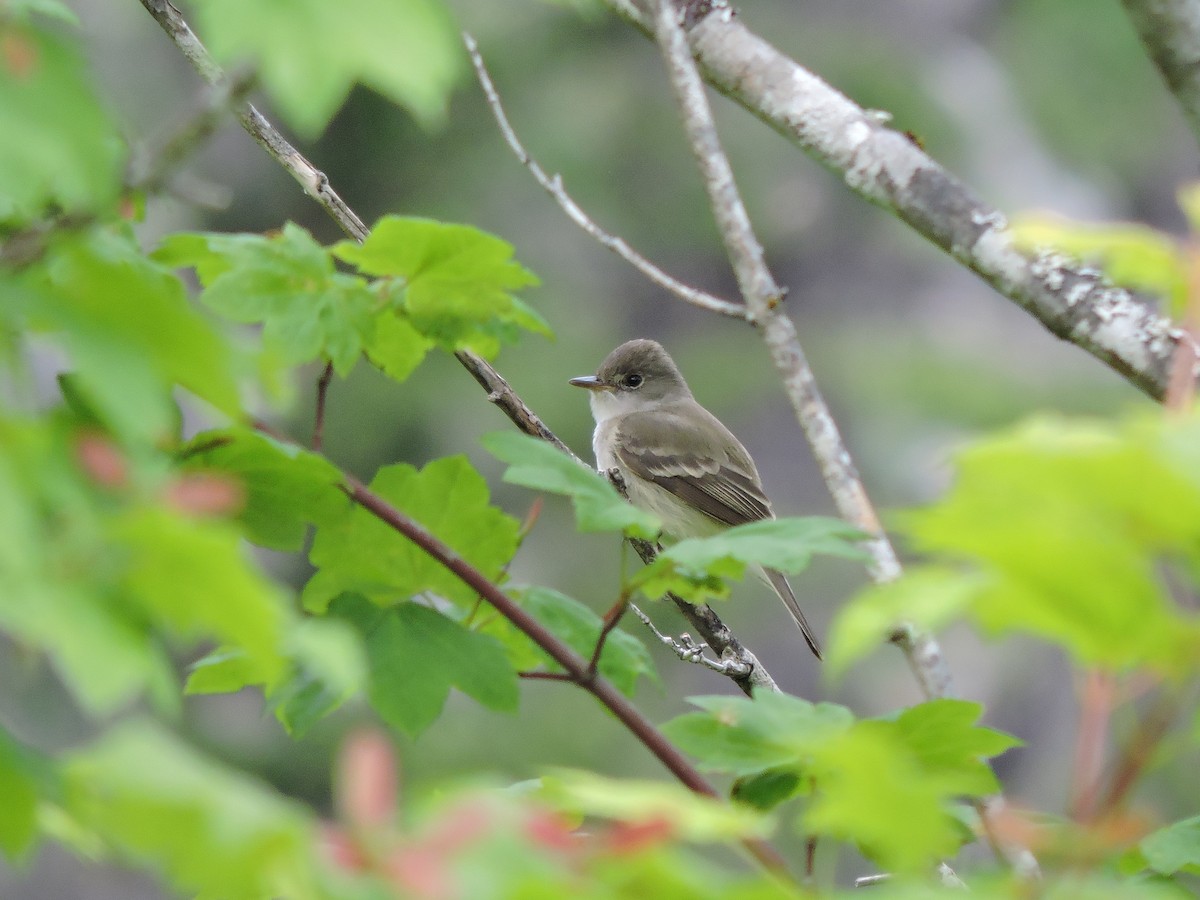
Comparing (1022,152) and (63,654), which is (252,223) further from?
(63,654)

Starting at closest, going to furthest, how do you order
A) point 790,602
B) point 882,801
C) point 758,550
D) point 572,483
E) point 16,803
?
1. point 882,801
2. point 16,803
3. point 758,550
4. point 572,483
5. point 790,602

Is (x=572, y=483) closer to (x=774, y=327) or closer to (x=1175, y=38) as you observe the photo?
(x=774, y=327)

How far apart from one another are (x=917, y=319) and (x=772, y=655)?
4281mm

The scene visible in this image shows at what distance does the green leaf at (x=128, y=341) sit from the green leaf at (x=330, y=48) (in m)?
0.19

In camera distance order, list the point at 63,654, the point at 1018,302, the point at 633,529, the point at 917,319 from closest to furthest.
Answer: the point at 63,654, the point at 633,529, the point at 1018,302, the point at 917,319

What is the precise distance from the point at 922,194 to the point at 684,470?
151 inches

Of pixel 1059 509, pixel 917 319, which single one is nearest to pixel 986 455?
pixel 1059 509

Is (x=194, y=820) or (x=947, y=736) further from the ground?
(x=194, y=820)

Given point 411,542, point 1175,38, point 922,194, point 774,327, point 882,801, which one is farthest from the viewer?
point 922,194

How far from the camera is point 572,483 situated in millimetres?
1860

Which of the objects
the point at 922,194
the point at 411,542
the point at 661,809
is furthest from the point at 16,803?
the point at 922,194

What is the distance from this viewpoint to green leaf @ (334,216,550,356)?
201 cm

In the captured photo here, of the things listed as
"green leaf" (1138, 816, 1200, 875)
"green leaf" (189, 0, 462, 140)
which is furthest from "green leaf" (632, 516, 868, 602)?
"green leaf" (189, 0, 462, 140)

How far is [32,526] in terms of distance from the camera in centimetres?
103
